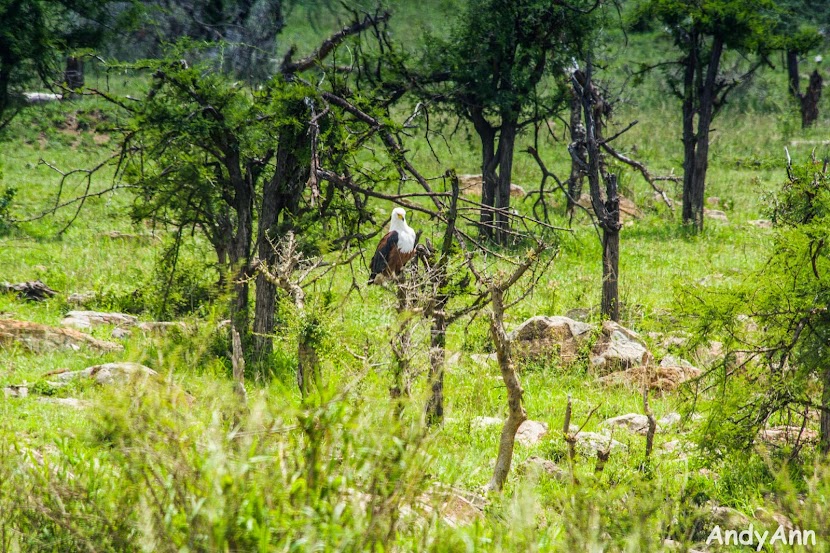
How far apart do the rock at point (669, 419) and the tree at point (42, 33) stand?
7469 mm

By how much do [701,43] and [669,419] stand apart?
1225 centimetres

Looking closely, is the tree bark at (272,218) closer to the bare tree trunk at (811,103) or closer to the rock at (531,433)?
the rock at (531,433)

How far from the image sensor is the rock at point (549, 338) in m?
10.3

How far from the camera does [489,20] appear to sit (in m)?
15.6

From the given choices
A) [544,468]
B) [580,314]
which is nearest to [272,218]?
[544,468]

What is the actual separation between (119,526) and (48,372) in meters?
4.39

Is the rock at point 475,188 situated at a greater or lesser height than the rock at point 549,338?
greater

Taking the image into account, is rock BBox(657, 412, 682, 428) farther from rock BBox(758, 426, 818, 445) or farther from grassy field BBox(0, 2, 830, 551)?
rock BBox(758, 426, 818, 445)

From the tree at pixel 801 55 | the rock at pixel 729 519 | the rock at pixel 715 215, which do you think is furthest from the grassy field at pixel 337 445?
the tree at pixel 801 55

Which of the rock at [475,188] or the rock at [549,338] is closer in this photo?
the rock at [549,338]

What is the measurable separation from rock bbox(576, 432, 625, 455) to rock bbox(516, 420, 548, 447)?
423 mm

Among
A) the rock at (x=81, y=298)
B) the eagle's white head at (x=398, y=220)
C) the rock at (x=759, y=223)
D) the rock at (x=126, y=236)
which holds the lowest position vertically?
the rock at (x=81, y=298)

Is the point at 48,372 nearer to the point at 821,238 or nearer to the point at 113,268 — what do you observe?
the point at 113,268

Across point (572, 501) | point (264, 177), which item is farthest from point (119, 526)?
point (264, 177)
